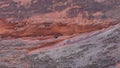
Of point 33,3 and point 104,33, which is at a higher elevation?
point 33,3

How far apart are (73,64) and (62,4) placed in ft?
2.39

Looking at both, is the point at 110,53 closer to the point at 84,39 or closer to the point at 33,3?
the point at 84,39

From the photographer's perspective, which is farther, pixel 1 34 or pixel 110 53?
pixel 1 34

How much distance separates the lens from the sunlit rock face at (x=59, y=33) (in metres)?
4.42

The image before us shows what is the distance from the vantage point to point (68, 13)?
4566 millimetres

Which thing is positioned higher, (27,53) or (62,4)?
(62,4)

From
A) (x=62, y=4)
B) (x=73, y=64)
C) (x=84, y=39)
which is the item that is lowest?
(x=73, y=64)

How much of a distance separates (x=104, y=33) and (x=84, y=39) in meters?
0.24

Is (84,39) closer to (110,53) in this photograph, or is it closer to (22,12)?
(110,53)

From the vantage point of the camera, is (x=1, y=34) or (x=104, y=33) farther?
(x=1, y=34)

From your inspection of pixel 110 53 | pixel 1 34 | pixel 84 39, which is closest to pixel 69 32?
pixel 84 39

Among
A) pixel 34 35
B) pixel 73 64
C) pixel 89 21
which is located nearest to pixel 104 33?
pixel 89 21

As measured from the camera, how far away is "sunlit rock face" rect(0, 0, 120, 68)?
4.42 m

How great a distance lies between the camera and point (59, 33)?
179 inches
